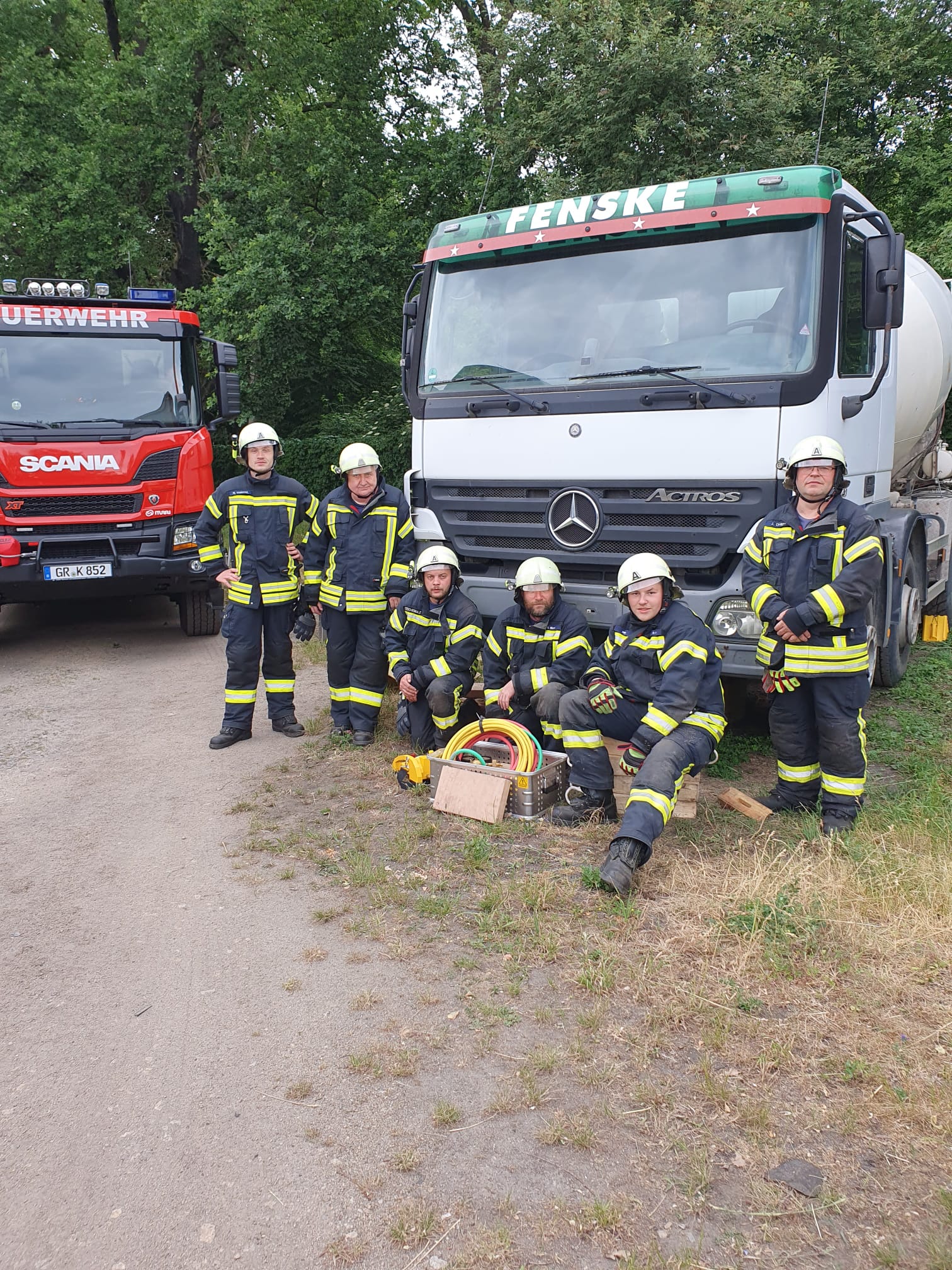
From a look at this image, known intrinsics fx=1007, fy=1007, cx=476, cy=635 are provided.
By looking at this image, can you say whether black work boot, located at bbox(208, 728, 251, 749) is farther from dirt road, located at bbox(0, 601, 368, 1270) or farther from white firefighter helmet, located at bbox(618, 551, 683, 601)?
white firefighter helmet, located at bbox(618, 551, 683, 601)

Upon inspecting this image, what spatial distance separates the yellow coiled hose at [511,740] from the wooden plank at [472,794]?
0.15m

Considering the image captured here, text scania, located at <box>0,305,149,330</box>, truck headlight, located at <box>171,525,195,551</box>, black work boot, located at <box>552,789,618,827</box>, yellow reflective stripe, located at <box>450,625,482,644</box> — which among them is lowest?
black work boot, located at <box>552,789,618,827</box>

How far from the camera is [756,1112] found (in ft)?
9.25

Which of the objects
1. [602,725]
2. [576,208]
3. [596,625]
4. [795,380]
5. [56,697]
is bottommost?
[56,697]

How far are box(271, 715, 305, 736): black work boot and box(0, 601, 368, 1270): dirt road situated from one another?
0.16 metres

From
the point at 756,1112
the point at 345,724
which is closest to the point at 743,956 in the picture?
the point at 756,1112

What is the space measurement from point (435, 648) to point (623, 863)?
2.24 metres

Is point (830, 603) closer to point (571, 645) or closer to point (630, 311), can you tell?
point (571, 645)

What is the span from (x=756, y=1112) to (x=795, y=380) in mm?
3343

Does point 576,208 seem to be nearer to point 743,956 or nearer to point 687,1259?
point 743,956

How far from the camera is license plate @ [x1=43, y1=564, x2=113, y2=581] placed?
8500 millimetres

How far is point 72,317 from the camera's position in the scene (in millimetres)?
8930

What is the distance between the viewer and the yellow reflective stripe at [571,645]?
17.9 feet

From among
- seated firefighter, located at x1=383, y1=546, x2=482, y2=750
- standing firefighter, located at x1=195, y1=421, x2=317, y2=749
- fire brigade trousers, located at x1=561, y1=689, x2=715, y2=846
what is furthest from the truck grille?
fire brigade trousers, located at x1=561, y1=689, x2=715, y2=846
